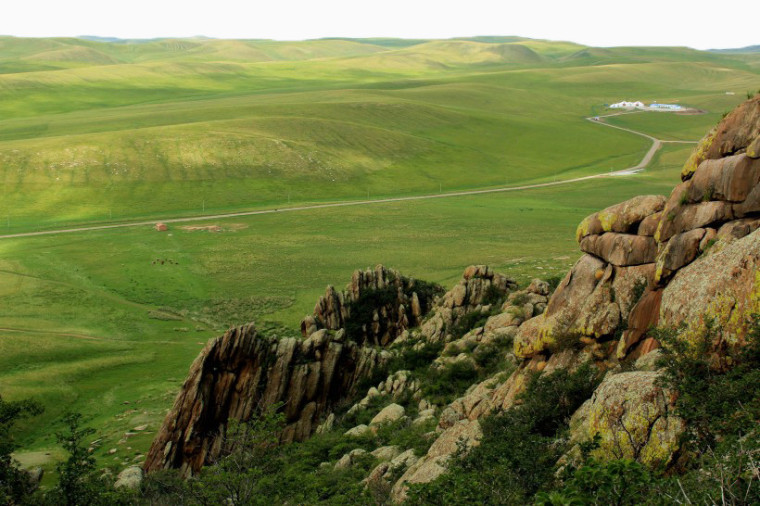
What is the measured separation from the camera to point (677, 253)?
841 inches

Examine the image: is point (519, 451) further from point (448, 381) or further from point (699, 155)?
point (448, 381)

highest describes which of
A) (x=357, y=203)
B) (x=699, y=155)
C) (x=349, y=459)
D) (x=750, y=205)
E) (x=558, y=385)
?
(x=699, y=155)

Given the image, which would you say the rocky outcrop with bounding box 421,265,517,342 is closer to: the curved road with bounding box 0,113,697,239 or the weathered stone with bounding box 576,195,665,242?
the weathered stone with bounding box 576,195,665,242

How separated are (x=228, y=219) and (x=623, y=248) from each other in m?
84.3

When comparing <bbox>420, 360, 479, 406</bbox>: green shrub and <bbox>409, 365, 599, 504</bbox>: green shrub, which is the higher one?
<bbox>409, 365, 599, 504</bbox>: green shrub

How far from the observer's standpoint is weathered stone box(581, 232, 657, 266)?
23905 millimetres

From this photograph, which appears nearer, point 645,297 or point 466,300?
point 645,297

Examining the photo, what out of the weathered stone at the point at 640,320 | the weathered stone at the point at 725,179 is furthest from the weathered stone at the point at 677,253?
the weathered stone at the point at 725,179

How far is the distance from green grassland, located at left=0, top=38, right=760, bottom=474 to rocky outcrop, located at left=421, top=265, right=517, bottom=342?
18.6 meters

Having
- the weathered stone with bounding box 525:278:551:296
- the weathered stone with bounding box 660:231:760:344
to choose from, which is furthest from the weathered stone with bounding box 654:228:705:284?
the weathered stone with bounding box 525:278:551:296

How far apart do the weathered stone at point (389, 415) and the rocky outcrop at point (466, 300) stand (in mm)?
9436

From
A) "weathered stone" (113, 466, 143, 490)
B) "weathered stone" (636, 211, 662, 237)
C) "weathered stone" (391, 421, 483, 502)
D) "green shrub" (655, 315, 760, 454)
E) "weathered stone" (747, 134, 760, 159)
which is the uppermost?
"weathered stone" (747, 134, 760, 159)

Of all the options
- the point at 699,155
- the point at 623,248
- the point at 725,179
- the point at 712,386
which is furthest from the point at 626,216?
the point at 712,386

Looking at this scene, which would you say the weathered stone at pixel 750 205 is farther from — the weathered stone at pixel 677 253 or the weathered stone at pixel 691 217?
the weathered stone at pixel 677 253
